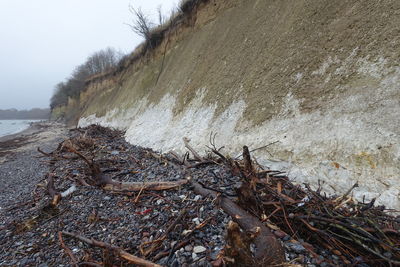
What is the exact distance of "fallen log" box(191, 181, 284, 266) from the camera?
1.86 meters

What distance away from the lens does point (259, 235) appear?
208 cm

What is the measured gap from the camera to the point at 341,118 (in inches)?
139

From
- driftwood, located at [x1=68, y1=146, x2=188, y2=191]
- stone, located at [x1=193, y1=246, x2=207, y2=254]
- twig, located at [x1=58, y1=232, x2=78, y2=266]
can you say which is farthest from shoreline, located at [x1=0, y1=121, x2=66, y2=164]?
stone, located at [x1=193, y1=246, x2=207, y2=254]

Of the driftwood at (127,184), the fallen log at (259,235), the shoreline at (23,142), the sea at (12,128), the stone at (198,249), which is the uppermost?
the sea at (12,128)

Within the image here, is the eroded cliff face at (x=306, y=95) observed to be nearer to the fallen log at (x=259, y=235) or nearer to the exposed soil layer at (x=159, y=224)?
the exposed soil layer at (x=159, y=224)


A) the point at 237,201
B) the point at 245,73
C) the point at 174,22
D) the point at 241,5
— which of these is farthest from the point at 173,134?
the point at 174,22

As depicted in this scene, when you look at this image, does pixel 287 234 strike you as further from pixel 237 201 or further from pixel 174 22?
pixel 174 22

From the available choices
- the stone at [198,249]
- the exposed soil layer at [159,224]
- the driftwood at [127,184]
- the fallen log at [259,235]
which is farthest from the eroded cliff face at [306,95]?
the stone at [198,249]

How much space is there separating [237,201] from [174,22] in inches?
577

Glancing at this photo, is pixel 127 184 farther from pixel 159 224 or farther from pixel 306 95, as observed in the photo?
pixel 306 95

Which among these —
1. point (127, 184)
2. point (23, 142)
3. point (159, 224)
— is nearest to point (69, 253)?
point (159, 224)

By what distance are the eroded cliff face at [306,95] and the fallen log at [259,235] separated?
1.46m

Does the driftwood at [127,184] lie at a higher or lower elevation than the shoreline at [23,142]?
lower

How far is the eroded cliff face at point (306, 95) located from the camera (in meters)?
3.06
